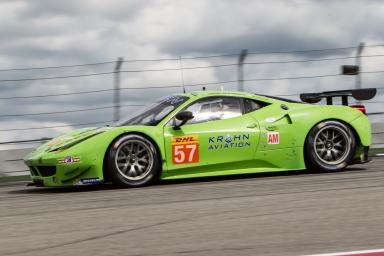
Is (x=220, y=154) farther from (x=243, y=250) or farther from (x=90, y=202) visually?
(x=243, y=250)

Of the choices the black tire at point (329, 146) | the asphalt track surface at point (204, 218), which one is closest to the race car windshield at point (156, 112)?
the asphalt track surface at point (204, 218)

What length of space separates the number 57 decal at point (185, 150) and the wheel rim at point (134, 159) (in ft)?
1.03

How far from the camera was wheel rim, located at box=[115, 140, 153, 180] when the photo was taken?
8.88 m

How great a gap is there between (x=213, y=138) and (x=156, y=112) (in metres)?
0.82

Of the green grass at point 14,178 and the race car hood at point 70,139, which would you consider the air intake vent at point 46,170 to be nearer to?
the race car hood at point 70,139

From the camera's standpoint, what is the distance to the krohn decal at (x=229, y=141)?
9.20 meters

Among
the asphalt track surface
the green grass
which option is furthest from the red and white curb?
the green grass

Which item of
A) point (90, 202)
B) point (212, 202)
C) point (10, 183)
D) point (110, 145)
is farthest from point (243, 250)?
point (10, 183)

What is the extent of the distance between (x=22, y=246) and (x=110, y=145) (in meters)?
3.58

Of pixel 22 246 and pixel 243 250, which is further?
pixel 22 246

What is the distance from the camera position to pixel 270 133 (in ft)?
31.1

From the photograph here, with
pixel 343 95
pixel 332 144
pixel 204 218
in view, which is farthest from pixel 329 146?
pixel 204 218

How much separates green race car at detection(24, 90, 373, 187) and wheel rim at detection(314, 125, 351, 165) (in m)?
0.01

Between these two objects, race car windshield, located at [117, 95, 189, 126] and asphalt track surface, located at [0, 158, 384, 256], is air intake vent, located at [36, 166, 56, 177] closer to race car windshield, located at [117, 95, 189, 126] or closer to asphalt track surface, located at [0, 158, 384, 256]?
asphalt track surface, located at [0, 158, 384, 256]
